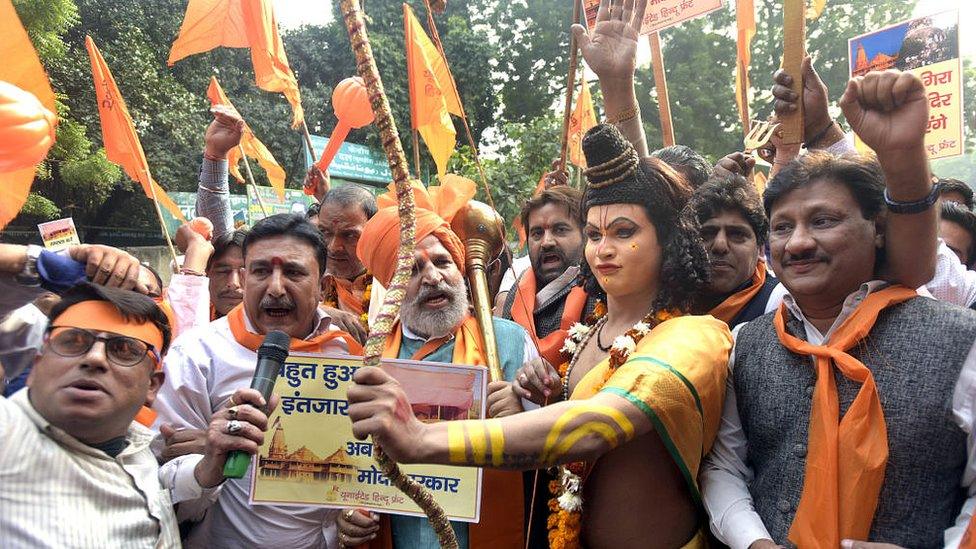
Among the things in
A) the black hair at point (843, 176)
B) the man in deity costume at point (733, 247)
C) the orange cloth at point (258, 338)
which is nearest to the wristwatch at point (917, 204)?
the black hair at point (843, 176)

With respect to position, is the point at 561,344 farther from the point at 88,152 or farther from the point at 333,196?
the point at 88,152

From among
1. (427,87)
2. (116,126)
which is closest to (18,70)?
(116,126)

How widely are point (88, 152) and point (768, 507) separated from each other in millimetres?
16674

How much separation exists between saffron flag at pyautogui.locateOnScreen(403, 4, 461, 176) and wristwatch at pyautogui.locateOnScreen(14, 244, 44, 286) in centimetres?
399

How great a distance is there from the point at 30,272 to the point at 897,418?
101 inches

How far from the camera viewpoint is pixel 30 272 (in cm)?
A: 228

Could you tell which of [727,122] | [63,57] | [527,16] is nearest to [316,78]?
[527,16]

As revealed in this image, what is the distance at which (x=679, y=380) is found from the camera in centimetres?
195

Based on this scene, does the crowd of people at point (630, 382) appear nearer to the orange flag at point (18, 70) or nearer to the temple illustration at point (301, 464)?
the temple illustration at point (301, 464)

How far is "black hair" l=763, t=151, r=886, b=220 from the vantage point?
2.11m

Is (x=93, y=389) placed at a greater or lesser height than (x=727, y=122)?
greater

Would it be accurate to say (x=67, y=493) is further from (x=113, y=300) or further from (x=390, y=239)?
(x=390, y=239)

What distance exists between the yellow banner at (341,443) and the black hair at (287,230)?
714 millimetres

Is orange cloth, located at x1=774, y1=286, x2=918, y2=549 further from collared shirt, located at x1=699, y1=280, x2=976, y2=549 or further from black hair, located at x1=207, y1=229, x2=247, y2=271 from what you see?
black hair, located at x1=207, y1=229, x2=247, y2=271
